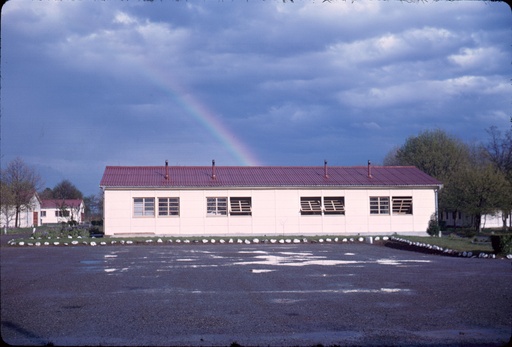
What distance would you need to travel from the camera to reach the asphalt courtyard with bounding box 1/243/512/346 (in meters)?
7.40

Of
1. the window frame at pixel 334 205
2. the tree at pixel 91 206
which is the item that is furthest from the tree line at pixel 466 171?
the tree at pixel 91 206

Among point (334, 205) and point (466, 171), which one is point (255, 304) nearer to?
point (334, 205)

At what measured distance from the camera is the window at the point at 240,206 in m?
33.9

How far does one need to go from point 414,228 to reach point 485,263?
1791 cm

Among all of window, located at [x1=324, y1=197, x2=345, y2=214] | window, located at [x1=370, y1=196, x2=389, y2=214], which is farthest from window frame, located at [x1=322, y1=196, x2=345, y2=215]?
window, located at [x1=370, y1=196, x2=389, y2=214]

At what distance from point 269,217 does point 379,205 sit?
25.4ft

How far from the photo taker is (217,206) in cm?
3381

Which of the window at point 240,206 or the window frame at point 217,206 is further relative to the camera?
the window at point 240,206

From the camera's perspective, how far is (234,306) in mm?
9695

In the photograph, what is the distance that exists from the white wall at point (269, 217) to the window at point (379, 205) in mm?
311

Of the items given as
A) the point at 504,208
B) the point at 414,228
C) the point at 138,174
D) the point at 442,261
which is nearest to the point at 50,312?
the point at 442,261

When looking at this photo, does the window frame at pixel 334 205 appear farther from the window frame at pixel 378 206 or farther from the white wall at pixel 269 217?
the window frame at pixel 378 206

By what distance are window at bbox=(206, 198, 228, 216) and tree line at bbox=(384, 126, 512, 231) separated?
18.7 meters

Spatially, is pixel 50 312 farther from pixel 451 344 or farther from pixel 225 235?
pixel 225 235
